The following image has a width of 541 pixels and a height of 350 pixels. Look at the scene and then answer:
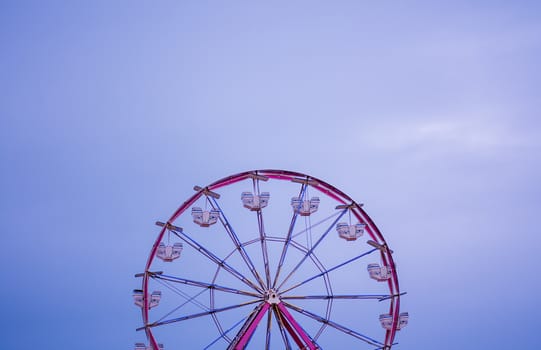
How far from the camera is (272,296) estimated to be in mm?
18125

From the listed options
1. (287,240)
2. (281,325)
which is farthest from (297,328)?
(287,240)

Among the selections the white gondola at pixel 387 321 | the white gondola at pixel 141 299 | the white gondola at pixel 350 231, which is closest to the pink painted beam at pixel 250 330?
the white gondola at pixel 141 299

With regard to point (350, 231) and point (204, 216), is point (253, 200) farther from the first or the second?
point (350, 231)

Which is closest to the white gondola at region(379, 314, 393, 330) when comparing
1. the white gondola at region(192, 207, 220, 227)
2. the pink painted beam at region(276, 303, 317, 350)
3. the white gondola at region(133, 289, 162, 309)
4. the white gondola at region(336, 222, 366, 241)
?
the white gondola at region(336, 222, 366, 241)

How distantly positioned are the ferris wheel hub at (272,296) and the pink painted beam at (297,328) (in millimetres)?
137

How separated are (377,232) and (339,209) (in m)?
1.29

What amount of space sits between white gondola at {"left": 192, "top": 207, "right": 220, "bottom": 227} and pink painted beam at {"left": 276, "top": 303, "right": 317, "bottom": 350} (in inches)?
121

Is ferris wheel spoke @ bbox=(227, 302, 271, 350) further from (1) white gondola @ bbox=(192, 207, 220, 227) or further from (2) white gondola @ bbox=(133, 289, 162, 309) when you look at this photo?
(1) white gondola @ bbox=(192, 207, 220, 227)

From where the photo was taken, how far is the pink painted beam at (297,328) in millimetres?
17594

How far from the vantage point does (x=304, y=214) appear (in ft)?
65.2

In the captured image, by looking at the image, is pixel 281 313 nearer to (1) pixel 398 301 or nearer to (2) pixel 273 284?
(2) pixel 273 284

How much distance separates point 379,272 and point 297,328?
3.12m

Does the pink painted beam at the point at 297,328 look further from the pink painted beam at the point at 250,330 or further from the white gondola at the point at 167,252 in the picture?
the white gondola at the point at 167,252

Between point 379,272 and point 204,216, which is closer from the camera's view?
point 204,216
